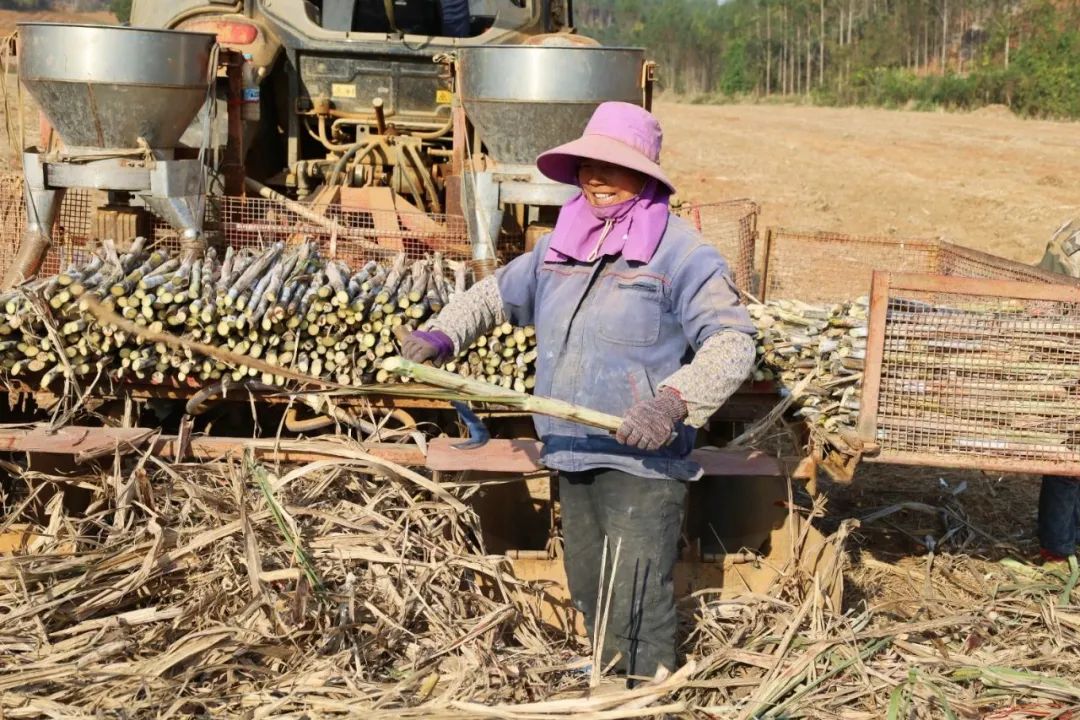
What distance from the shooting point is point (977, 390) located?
466cm

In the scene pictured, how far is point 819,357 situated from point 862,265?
8.73 ft

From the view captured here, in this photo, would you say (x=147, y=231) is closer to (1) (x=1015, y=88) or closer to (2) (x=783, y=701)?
(2) (x=783, y=701)

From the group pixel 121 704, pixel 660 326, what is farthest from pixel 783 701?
pixel 121 704

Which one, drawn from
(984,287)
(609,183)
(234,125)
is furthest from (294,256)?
(984,287)

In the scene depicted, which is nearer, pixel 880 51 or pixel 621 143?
pixel 621 143

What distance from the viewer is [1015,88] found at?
38125 millimetres

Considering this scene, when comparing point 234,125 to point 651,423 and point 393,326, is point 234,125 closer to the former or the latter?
point 393,326

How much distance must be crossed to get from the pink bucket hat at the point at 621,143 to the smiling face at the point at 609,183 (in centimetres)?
6

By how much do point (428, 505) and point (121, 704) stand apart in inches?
53.5

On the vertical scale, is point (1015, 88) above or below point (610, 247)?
above

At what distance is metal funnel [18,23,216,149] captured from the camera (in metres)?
Answer: 5.71

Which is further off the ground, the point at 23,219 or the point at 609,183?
the point at 609,183

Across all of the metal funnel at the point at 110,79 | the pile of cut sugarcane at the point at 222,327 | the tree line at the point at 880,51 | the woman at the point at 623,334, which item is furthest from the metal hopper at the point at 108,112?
the tree line at the point at 880,51

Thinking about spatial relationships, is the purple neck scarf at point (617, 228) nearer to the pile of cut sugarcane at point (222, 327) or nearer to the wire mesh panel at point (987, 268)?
the pile of cut sugarcane at point (222, 327)
